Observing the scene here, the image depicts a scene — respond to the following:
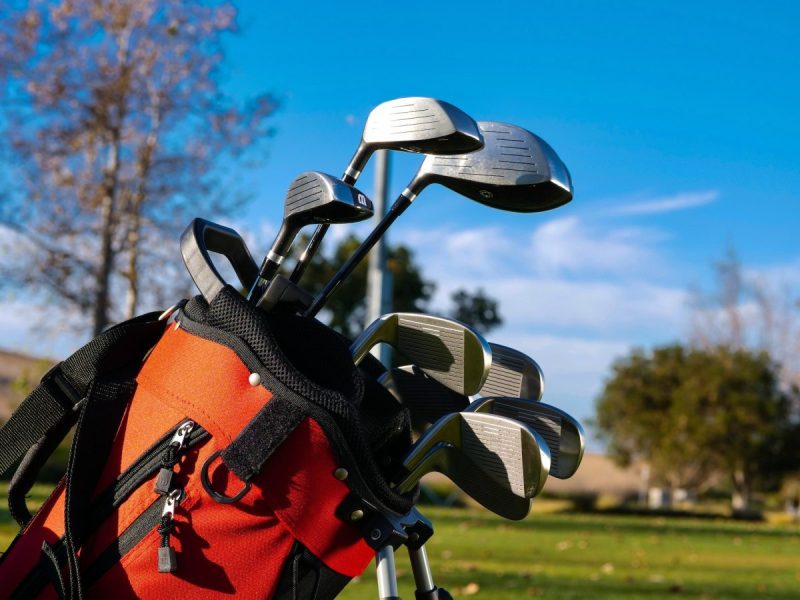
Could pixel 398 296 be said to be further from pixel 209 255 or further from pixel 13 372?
pixel 209 255

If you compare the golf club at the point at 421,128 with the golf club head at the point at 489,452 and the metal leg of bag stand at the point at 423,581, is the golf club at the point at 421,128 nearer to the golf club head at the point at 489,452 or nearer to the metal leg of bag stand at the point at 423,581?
the golf club head at the point at 489,452

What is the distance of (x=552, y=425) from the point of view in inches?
57.4

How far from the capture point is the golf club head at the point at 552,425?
146 cm

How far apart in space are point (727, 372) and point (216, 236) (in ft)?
69.7

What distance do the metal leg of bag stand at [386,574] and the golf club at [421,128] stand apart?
0.43 m

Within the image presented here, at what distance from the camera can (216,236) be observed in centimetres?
152

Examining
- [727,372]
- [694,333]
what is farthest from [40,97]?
[694,333]

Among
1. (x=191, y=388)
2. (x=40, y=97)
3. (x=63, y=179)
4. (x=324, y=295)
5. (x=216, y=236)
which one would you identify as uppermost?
(x=40, y=97)

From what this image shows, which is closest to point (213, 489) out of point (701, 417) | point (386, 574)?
point (386, 574)

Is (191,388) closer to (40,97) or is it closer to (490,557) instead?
(490,557)

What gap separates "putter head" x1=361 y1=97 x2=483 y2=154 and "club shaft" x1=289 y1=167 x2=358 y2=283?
0.32 feet

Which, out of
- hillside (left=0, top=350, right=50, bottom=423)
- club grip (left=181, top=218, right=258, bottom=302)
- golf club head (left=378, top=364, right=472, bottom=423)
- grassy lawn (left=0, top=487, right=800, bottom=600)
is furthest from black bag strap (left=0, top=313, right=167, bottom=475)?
hillside (left=0, top=350, right=50, bottom=423)

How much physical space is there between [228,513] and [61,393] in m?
0.38

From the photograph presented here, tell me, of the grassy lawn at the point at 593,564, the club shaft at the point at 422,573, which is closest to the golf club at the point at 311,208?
the club shaft at the point at 422,573
